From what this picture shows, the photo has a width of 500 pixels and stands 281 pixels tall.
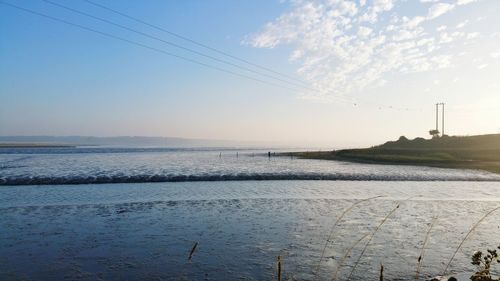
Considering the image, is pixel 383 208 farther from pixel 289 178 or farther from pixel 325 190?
pixel 289 178

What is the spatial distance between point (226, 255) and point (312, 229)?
4.68 meters

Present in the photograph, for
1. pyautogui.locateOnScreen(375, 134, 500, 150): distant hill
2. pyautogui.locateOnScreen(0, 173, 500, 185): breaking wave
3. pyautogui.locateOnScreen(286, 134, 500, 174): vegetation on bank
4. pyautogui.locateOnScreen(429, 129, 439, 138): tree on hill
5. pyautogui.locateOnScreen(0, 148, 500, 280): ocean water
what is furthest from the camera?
pyautogui.locateOnScreen(429, 129, 439, 138): tree on hill

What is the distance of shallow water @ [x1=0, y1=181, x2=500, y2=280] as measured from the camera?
927 cm

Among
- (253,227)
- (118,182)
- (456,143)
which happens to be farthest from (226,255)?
(456,143)

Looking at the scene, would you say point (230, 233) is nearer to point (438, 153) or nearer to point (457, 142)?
point (438, 153)

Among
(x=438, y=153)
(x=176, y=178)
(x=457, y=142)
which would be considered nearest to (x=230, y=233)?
(x=176, y=178)

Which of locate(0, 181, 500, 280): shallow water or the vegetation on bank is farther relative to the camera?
the vegetation on bank

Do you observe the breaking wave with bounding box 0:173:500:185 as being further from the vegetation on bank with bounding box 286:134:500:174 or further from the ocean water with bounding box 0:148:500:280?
the vegetation on bank with bounding box 286:134:500:174

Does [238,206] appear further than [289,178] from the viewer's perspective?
No

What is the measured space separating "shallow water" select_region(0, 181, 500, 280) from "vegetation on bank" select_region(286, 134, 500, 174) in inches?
1399

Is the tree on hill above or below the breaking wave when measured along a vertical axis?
above

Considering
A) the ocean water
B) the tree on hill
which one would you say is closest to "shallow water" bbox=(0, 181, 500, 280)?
the ocean water

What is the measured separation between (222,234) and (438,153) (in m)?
70.3

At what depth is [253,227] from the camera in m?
14.2
